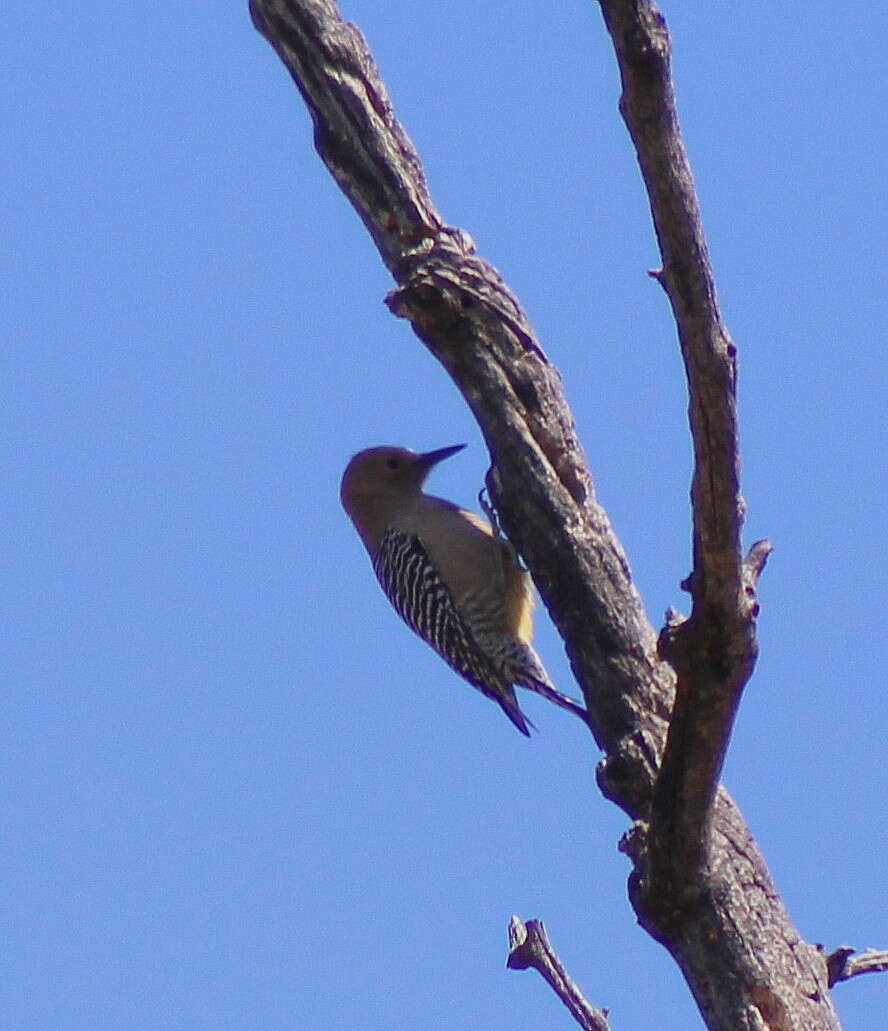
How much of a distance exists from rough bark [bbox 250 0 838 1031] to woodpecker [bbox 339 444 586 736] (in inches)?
96.4

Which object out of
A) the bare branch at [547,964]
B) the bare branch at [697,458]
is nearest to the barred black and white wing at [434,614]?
the bare branch at [547,964]

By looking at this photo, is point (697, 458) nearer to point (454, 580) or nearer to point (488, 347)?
point (488, 347)

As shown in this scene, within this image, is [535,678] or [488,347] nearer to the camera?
[488,347]

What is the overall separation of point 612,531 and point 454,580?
322 centimetres

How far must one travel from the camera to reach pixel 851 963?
454 centimetres

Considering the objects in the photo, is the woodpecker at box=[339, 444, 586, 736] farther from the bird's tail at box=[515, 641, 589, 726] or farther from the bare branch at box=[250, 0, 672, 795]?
the bare branch at box=[250, 0, 672, 795]

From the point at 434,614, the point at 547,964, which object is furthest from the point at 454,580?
the point at 547,964

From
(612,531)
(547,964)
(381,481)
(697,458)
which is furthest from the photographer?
(381,481)

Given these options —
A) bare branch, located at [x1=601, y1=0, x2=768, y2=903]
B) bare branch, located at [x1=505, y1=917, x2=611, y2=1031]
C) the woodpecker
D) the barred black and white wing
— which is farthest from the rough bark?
the barred black and white wing

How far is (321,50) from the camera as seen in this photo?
5676 mm

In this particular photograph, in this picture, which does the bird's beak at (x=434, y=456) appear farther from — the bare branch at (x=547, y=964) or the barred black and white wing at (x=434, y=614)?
the bare branch at (x=547, y=964)

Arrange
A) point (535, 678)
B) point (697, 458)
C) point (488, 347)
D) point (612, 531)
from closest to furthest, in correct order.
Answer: point (697, 458) → point (612, 531) → point (488, 347) → point (535, 678)

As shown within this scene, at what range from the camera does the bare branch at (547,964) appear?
Answer: 4.42 meters

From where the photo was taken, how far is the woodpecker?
828cm
